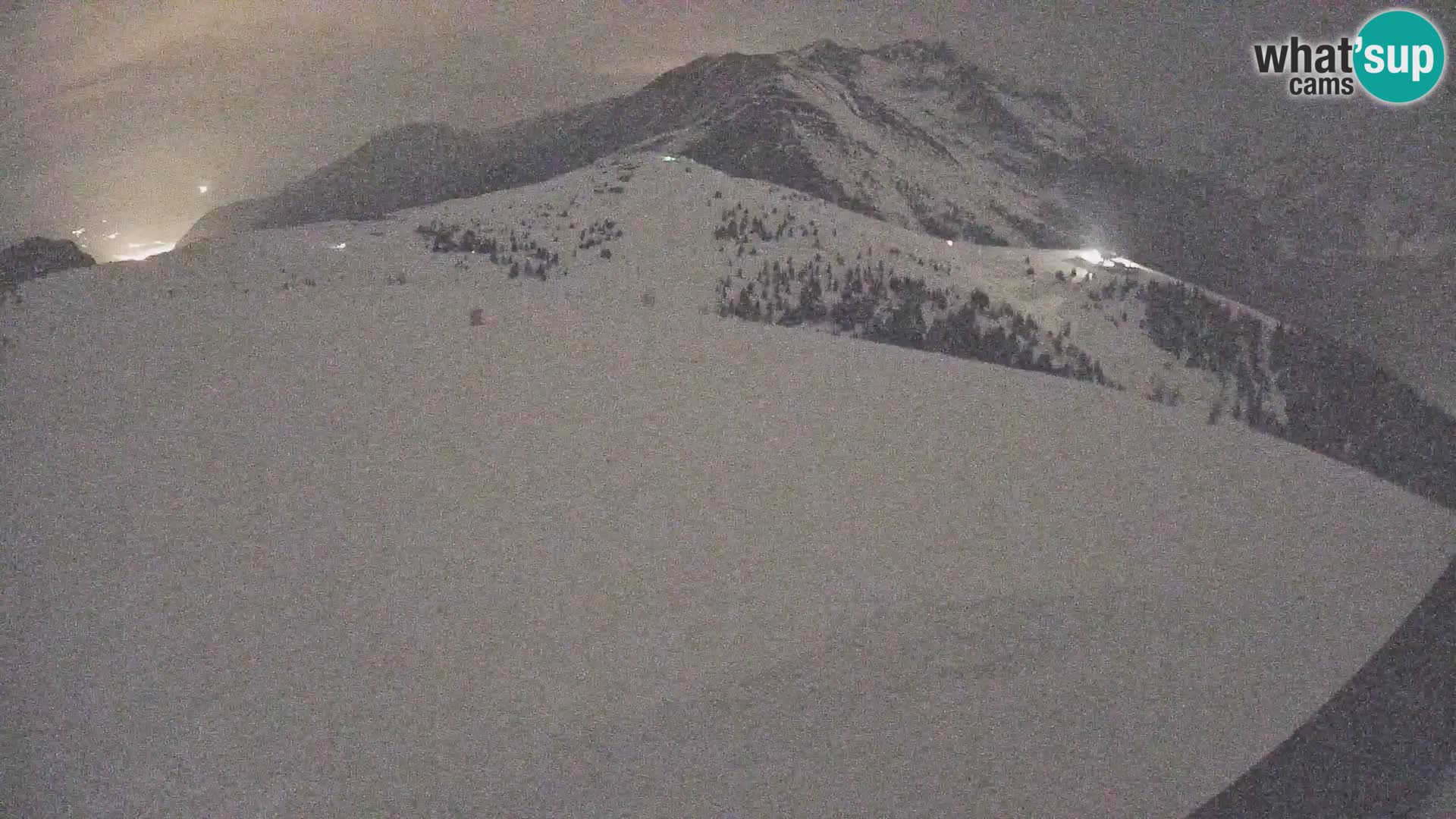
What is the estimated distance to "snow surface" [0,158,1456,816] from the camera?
2730 mm

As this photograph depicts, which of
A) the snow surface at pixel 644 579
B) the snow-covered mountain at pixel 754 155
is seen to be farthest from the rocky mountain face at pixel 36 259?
the snow surface at pixel 644 579

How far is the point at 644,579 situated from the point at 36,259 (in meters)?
13.8

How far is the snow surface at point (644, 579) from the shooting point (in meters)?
2.73

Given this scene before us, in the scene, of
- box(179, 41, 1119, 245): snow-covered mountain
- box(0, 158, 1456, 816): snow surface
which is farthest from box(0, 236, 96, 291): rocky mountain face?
box(0, 158, 1456, 816): snow surface

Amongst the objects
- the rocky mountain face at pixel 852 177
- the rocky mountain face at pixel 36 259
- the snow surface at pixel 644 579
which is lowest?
the snow surface at pixel 644 579

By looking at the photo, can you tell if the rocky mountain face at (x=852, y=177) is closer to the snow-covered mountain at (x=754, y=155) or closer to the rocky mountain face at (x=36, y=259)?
the snow-covered mountain at (x=754, y=155)

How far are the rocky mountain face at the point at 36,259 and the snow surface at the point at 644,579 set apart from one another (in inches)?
235

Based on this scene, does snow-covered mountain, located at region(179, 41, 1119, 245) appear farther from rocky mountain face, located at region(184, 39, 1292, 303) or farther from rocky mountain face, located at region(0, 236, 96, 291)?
rocky mountain face, located at region(0, 236, 96, 291)

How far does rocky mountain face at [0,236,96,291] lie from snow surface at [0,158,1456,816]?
5958 millimetres

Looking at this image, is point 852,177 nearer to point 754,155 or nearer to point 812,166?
point 812,166

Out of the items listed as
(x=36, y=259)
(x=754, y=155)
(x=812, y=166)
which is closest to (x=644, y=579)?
(x=36, y=259)

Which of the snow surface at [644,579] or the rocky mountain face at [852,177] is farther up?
the rocky mountain face at [852,177]

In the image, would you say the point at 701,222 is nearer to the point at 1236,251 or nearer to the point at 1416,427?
the point at 1416,427

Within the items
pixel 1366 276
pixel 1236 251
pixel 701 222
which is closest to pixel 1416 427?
pixel 701 222
